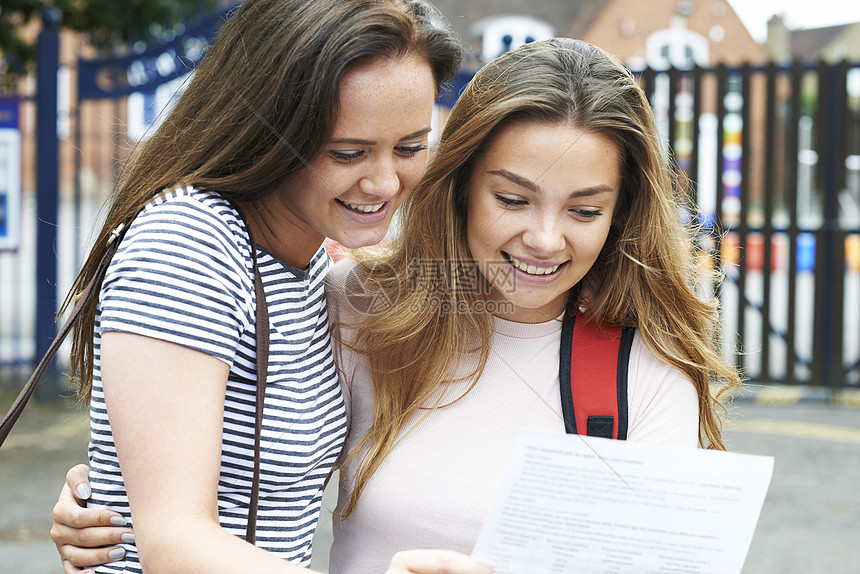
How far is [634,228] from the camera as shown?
2082 mm

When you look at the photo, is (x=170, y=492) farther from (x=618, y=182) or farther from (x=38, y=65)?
(x=38, y=65)

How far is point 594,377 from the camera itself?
1852 mm

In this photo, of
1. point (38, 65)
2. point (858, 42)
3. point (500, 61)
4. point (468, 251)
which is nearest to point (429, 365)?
point (468, 251)

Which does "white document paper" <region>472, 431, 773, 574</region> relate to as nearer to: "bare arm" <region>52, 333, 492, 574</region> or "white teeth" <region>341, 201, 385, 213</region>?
"bare arm" <region>52, 333, 492, 574</region>

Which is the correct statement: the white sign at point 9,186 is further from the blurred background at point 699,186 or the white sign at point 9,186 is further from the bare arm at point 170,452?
the bare arm at point 170,452

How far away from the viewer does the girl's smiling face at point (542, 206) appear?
75.1 inches

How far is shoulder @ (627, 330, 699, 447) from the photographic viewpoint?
5.93 ft

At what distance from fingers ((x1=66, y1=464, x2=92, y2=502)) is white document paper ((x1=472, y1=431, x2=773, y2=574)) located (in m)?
0.74

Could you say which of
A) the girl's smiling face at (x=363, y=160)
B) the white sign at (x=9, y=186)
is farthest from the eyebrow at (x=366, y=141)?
the white sign at (x=9, y=186)

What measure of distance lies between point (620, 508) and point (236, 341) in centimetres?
63

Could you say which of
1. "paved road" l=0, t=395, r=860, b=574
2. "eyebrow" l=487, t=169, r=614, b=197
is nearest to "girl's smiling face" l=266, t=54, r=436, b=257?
"eyebrow" l=487, t=169, r=614, b=197

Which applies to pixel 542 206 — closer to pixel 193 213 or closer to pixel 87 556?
pixel 193 213

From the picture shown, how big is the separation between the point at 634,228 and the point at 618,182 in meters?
0.13

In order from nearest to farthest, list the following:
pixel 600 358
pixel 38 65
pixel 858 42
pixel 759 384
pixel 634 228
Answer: pixel 600 358, pixel 634 228, pixel 38 65, pixel 759 384, pixel 858 42
